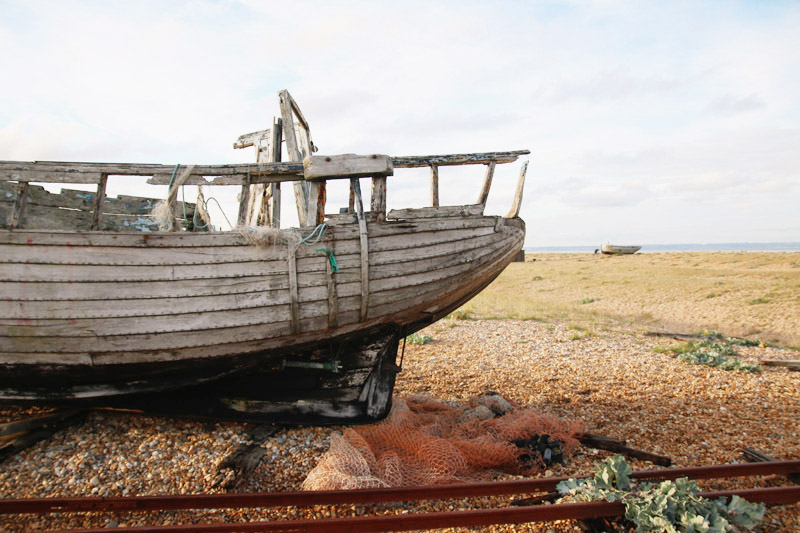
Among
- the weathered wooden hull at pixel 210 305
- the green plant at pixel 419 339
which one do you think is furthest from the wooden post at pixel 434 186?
the green plant at pixel 419 339

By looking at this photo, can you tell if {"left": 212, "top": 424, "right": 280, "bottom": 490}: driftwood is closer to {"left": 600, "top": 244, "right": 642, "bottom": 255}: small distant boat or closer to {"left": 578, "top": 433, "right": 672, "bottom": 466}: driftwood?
{"left": 578, "top": 433, "right": 672, "bottom": 466}: driftwood

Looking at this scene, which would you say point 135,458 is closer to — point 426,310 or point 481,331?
point 426,310

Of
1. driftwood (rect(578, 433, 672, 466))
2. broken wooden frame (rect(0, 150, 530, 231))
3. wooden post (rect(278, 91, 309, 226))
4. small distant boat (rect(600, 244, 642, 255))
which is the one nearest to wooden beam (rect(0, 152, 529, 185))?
broken wooden frame (rect(0, 150, 530, 231))

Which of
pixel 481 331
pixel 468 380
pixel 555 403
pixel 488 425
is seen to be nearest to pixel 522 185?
pixel 488 425

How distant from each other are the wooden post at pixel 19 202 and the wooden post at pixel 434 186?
13.2 ft

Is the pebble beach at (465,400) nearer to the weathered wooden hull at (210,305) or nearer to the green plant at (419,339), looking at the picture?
the weathered wooden hull at (210,305)

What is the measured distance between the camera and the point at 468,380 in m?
7.96

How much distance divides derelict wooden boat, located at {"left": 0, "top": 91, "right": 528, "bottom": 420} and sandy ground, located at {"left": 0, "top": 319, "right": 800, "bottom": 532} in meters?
0.48

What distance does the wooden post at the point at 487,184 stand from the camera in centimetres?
517

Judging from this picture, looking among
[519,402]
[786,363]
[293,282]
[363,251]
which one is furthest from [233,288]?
[786,363]

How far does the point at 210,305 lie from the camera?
4.32m

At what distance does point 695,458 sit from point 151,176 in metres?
6.30

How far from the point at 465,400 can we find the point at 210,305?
4191 mm

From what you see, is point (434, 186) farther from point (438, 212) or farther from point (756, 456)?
point (756, 456)
